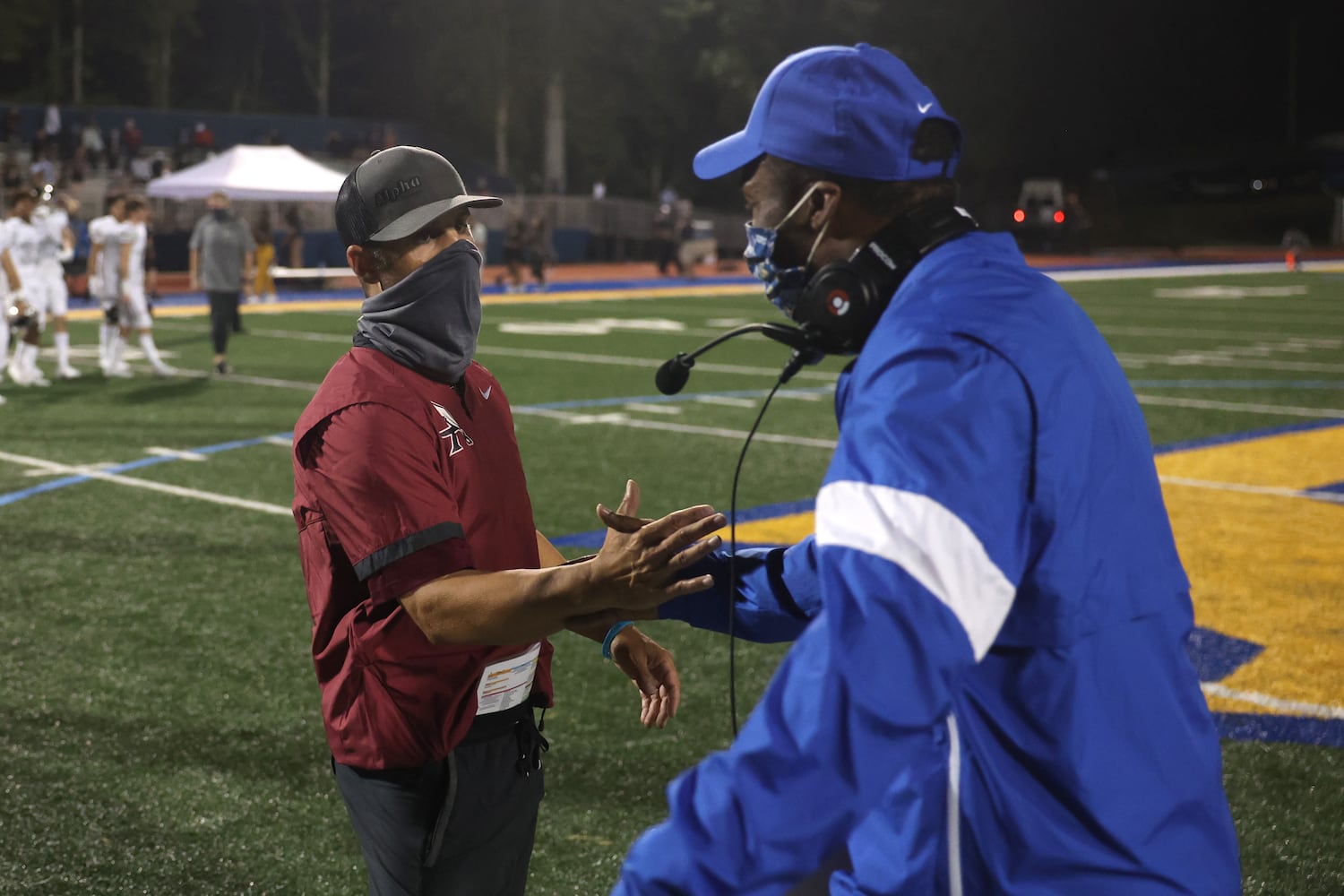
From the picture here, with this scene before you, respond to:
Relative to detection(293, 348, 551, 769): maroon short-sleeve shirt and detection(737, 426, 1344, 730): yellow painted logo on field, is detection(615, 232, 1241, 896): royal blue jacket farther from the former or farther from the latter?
detection(737, 426, 1344, 730): yellow painted logo on field

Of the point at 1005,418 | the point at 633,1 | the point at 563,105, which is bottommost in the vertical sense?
the point at 1005,418

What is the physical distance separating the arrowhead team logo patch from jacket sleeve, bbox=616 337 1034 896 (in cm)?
127

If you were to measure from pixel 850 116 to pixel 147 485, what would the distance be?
909cm

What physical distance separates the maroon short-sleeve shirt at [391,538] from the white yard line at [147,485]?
663 centimetres

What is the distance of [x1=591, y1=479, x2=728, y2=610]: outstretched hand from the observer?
2.24 m

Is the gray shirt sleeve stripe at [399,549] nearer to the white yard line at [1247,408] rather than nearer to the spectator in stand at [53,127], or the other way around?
the white yard line at [1247,408]

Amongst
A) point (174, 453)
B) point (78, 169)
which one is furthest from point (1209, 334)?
point (78, 169)

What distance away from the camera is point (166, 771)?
202 inches

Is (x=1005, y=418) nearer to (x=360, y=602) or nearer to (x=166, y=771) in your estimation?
(x=360, y=602)

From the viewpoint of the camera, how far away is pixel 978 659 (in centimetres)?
162

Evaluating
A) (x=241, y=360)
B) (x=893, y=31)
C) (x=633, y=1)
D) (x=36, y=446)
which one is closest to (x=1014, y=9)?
(x=893, y=31)

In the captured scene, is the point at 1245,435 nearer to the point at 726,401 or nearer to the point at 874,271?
the point at 726,401

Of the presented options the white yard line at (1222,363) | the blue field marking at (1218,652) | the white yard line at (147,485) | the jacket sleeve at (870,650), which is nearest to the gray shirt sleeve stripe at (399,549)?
the jacket sleeve at (870,650)

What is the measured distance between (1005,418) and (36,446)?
1131cm
